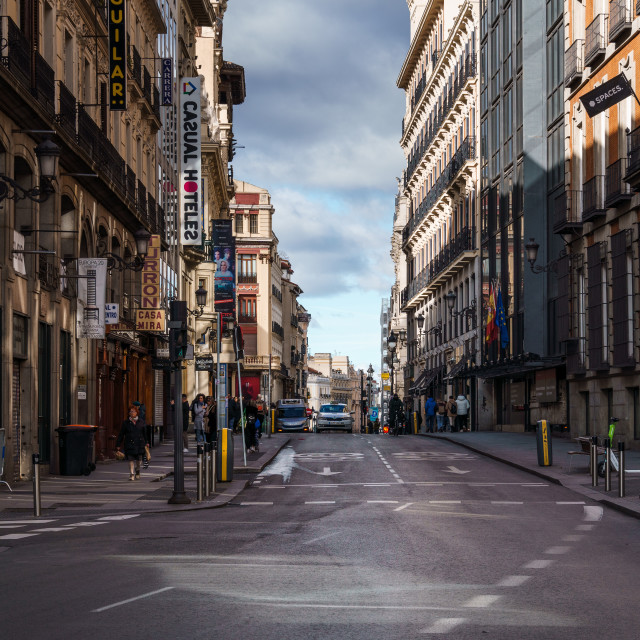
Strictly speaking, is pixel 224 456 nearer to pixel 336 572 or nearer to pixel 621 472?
pixel 621 472

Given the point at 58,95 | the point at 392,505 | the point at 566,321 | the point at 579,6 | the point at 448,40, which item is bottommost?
the point at 392,505

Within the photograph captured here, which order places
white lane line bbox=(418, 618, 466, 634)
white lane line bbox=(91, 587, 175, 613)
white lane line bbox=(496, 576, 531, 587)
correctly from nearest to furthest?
1. white lane line bbox=(418, 618, 466, 634)
2. white lane line bbox=(91, 587, 175, 613)
3. white lane line bbox=(496, 576, 531, 587)

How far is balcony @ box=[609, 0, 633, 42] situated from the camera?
32.0 meters

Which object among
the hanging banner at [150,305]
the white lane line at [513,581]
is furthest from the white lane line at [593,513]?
the hanging banner at [150,305]

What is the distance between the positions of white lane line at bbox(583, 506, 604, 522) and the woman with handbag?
10.2 m

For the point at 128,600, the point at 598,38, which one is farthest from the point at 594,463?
the point at 598,38

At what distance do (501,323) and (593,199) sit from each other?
1725 cm

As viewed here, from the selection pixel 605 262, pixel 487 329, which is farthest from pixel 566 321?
pixel 487 329

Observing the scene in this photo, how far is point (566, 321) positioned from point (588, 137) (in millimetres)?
6052

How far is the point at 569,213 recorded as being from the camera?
126ft

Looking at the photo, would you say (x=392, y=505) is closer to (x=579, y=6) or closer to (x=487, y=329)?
(x=579, y=6)

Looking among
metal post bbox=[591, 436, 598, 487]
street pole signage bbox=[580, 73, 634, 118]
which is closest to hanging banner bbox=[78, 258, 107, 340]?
street pole signage bbox=[580, 73, 634, 118]

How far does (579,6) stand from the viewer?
37969 millimetres

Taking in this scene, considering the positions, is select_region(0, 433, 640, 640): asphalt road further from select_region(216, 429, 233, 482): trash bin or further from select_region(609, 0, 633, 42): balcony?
select_region(609, 0, 633, 42): balcony
